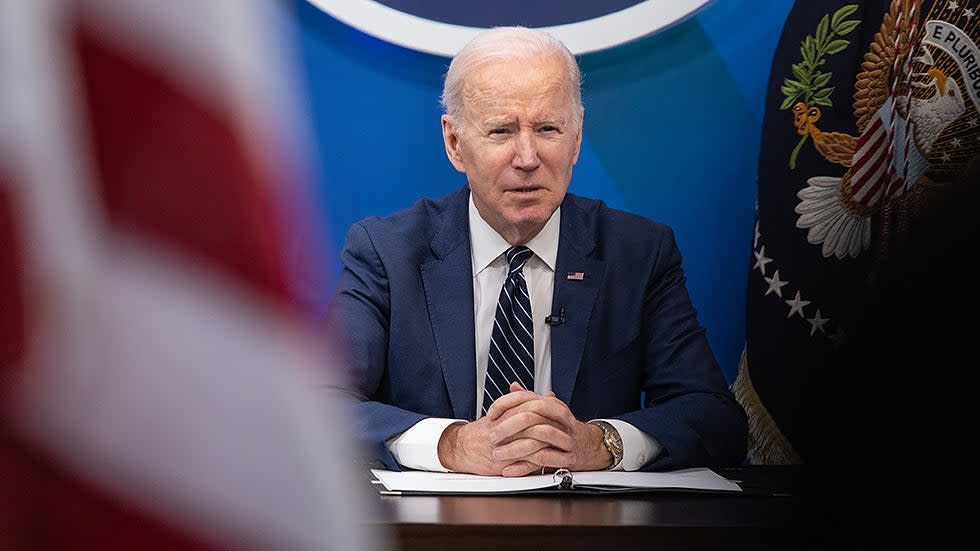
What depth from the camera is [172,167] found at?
53cm

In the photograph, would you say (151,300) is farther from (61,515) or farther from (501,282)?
(501,282)

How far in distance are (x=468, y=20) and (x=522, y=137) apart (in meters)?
0.71

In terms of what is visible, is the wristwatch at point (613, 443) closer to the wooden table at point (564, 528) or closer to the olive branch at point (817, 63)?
the wooden table at point (564, 528)

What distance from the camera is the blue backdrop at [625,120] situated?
3576 mm

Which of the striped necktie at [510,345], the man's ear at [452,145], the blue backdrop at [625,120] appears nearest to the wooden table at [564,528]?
A: the striped necktie at [510,345]

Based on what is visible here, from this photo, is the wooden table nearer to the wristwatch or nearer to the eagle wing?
the wristwatch

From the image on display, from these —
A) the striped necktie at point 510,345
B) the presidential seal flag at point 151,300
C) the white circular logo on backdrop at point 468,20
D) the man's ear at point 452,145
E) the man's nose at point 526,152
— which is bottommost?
the presidential seal flag at point 151,300

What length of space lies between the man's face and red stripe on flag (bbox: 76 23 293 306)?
2.45 metres

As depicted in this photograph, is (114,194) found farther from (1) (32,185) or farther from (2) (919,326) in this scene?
(2) (919,326)

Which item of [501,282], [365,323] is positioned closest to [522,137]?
[501,282]

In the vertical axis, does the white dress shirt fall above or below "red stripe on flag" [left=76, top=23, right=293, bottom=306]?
above

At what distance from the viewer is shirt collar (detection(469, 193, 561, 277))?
3.05 metres

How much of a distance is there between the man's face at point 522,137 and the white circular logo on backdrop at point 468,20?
517 millimetres

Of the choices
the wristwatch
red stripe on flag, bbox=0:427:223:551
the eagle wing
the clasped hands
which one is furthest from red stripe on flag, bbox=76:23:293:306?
the eagle wing
